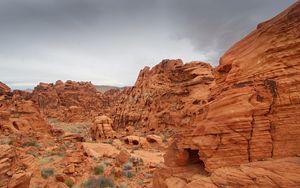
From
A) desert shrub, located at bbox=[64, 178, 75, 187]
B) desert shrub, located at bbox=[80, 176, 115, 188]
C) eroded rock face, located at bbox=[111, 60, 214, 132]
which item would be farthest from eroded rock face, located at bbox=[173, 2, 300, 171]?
eroded rock face, located at bbox=[111, 60, 214, 132]

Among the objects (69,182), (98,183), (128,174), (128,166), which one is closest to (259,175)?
(98,183)

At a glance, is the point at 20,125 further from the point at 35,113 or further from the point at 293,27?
the point at 293,27

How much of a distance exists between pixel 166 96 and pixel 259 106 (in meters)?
33.7

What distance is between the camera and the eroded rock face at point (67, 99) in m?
68.7

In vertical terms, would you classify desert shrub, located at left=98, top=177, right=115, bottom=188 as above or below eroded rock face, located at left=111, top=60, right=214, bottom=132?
below

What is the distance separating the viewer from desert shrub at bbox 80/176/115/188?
12.5 meters

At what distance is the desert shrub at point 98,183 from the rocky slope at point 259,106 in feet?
22.4

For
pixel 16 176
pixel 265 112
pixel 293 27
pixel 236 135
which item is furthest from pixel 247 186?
pixel 16 176

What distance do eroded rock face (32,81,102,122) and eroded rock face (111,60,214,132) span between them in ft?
84.2

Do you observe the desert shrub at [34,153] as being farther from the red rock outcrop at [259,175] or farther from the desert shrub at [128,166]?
the red rock outcrop at [259,175]

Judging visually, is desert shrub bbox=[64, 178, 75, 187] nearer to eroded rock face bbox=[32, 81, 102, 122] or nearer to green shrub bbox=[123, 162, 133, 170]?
green shrub bbox=[123, 162, 133, 170]

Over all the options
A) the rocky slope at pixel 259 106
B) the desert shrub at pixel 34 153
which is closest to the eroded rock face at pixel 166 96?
the desert shrub at pixel 34 153

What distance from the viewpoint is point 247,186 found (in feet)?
18.2

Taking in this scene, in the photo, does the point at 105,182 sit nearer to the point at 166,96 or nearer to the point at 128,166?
the point at 128,166
